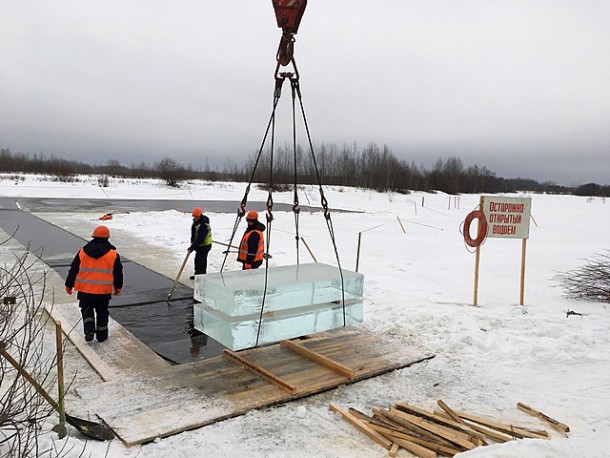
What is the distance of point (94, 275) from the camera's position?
6.17 metres

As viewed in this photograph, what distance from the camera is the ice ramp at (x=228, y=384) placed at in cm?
446

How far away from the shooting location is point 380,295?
30.1ft

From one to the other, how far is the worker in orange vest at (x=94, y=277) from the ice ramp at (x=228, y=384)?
4.66ft

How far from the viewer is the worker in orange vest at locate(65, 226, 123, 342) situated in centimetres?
615

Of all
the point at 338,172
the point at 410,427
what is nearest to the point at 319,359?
the point at 410,427

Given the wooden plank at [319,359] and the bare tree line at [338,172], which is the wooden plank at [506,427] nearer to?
the wooden plank at [319,359]

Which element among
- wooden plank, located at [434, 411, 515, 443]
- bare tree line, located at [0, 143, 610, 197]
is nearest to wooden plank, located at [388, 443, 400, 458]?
wooden plank, located at [434, 411, 515, 443]

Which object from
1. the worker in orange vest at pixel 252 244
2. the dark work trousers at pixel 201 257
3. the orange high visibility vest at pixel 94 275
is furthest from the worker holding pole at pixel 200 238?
the orange high visibility vest at pixel 94 275

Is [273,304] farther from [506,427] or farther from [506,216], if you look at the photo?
[506,216]

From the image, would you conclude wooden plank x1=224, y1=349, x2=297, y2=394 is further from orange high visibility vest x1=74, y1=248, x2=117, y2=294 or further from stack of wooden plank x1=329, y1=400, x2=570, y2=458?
orange high visibility vest x1=74, y1=248, x2=117, y2=294

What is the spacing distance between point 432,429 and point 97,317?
14.9 ft

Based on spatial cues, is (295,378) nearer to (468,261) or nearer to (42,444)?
(42,444)

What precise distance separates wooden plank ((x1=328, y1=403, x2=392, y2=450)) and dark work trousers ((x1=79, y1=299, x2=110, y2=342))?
3395 mm

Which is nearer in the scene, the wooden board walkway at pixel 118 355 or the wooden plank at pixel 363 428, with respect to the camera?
the wooden plank at pixel 363 428
